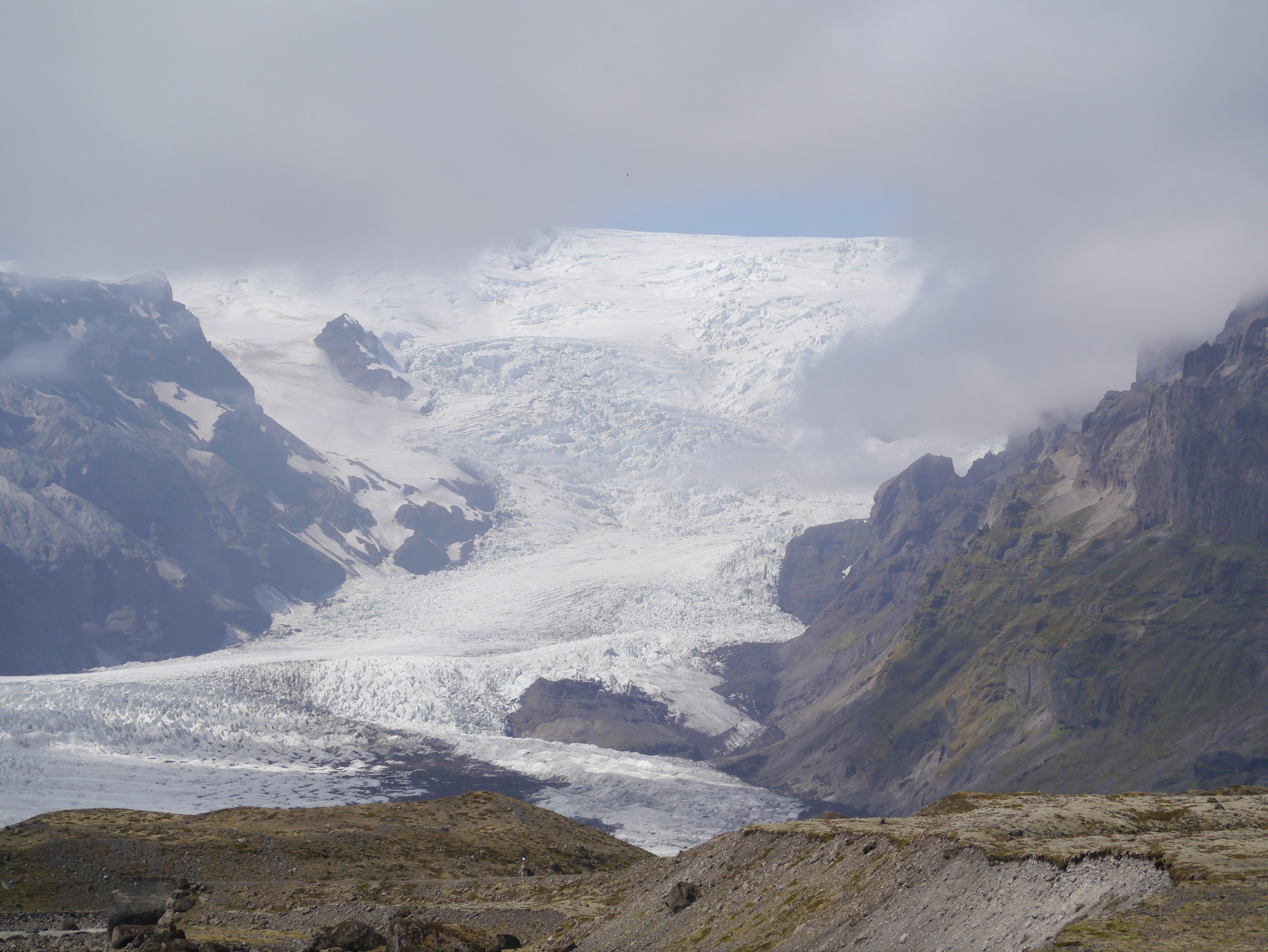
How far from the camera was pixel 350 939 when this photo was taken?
44562 mm

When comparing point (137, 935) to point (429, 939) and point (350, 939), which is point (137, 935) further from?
point (429, 939)

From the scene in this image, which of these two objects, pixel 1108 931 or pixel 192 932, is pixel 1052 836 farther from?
pixel 192 932

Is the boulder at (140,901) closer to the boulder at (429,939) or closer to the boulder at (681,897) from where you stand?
the boulder at (429,939)

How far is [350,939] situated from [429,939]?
4.20 m

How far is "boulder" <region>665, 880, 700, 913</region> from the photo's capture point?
141ft

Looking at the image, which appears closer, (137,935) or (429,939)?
(429,939)

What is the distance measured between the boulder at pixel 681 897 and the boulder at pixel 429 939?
758 cm

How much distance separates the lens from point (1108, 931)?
27.5 m

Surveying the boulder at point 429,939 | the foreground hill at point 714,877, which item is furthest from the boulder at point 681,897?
the boulder at point 429,939

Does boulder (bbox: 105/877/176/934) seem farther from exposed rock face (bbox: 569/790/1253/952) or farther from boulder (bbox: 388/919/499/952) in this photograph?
exposed rock face (bbox: 569/790/1253/952)

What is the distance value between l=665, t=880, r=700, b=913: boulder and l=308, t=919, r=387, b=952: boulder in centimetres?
1183

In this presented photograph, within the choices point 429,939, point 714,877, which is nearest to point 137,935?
point 429,939

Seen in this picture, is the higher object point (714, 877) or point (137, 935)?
point (714, 877)

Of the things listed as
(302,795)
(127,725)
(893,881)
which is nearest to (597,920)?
(893,881)
